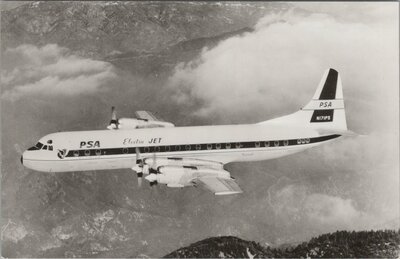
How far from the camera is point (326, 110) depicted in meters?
39.2

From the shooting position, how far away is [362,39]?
59.6 meters

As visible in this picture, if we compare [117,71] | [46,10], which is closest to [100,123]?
[117,71]

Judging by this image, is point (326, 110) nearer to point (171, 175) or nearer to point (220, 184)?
point (220, 184)

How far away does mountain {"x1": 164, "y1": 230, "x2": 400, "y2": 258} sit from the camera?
117 ft

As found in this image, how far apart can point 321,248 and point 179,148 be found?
1438cm

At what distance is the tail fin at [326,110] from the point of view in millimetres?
39062

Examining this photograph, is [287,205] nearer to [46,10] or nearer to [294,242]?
[294,242]

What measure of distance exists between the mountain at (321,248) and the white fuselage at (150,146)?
23.7 ft

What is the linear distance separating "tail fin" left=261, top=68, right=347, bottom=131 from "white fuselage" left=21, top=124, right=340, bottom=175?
9.19ft

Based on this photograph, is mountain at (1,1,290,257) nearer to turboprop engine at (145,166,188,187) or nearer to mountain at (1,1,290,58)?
mountain at (1,1,290,58)

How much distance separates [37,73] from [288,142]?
114ft

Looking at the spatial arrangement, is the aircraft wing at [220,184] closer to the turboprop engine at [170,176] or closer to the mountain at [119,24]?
the turboprop engine at [170,176]

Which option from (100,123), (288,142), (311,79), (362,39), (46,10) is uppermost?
(46,10)

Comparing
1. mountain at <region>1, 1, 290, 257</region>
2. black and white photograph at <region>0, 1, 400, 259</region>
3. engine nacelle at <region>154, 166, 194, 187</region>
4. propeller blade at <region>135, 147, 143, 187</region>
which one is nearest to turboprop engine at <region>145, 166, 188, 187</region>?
engine nacelle at <region>154, 166, 194, 187</region>
